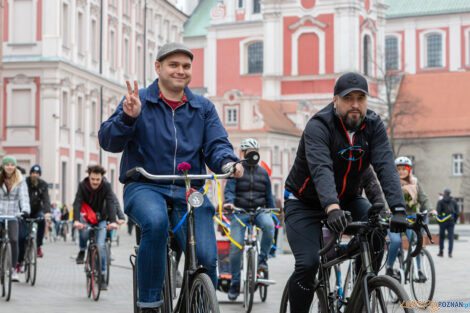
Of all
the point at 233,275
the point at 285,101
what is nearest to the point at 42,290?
the point at 233,275

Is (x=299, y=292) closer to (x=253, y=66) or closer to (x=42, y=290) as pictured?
(x=42, y=290)

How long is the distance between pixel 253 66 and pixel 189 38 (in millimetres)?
11303

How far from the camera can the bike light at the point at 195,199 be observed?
5.98 meters

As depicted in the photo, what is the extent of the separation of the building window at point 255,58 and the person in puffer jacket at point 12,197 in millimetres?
66684

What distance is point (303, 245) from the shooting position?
6.24m

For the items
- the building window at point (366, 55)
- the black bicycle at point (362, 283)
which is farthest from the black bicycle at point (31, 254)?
the building window at point (366, 55)

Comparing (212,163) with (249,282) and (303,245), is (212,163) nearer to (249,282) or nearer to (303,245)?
(303,245)

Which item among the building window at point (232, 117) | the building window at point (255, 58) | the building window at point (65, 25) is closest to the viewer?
the building window at point (65, 25)

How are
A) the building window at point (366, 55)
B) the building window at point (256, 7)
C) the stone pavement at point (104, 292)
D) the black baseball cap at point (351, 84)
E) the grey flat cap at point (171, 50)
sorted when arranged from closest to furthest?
the black baseball cap at point (351, 84)
the grey flat cap at point (171, 50)
the stone pavement at point (104, 292)
the building window at point (366, 55)
the building window at point (256, 7)

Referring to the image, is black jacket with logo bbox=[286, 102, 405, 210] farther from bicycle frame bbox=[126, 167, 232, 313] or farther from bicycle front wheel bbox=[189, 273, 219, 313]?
bicycle front wheel bbox=[189, 273, 219, 313]

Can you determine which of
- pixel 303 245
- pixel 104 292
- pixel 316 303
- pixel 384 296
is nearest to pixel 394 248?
pixel 104 292

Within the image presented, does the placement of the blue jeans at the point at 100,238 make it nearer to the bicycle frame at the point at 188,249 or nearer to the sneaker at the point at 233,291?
the sneaker at the point at 233,291

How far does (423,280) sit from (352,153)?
5.95m

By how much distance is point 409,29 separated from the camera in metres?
90.5
